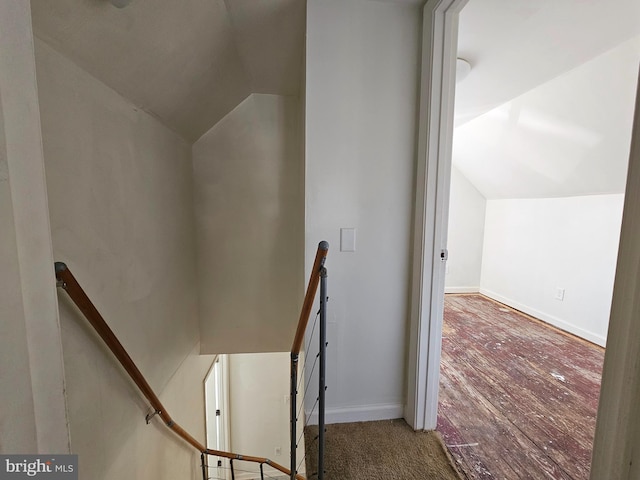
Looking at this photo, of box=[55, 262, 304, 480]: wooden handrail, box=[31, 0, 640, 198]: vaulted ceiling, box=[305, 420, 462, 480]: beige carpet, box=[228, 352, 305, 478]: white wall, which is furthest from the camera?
box=[228, 352, 305, 478]: white wall

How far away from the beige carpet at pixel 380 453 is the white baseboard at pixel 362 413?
26 mm

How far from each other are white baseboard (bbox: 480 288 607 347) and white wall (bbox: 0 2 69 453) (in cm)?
367

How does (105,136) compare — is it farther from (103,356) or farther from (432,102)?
(432,102)

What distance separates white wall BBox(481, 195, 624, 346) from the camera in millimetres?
2742

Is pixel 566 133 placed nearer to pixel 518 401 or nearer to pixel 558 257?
pixel 558 257

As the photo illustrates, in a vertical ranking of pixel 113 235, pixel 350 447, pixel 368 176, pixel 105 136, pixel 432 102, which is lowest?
pixel 350 447

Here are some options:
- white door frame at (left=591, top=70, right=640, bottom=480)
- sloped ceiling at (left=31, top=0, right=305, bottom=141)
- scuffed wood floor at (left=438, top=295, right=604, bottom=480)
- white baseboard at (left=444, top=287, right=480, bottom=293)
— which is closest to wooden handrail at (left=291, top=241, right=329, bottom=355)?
white door frame at (left=591, top=70, right=640, bottom=480)

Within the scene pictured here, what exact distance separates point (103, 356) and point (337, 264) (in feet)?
4.00

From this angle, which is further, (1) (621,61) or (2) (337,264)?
(1) (621,61)

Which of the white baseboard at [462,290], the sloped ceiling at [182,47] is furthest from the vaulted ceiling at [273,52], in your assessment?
the white baseboard at [462,290]

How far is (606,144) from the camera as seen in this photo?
224 cm

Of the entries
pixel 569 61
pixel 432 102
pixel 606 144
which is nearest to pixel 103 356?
pixel 432 102

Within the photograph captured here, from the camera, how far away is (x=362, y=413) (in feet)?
5.16

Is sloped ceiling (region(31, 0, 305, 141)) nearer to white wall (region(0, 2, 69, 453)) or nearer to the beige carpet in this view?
white wall (region(0, 2, 69, 453))
